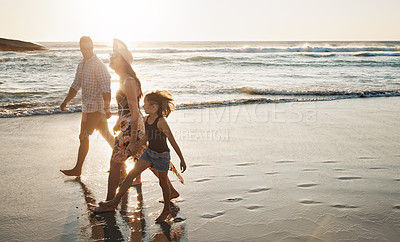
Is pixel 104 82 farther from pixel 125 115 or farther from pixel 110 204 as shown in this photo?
pixel 110 204

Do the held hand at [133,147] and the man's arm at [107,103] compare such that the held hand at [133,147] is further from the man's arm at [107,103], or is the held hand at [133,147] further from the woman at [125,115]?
the man's arm at [107,103]

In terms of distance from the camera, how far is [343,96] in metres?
12.2

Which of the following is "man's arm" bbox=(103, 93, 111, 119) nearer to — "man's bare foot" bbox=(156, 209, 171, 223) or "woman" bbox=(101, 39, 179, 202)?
"woman" bbox=(101, 39, 179, 202)

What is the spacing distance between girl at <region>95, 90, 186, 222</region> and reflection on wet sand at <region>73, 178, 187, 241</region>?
107 millimetres

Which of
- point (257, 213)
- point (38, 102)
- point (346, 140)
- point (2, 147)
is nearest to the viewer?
point (257, 213)

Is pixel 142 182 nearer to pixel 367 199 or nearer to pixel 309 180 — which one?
pixel 309 180

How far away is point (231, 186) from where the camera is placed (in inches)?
165

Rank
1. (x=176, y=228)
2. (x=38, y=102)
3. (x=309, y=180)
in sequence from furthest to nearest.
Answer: (x=38, y=102) < (x=309, y=180) < (x=176, y=228)

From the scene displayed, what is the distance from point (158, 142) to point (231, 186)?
1.27 m

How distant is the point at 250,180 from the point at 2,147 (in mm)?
4156

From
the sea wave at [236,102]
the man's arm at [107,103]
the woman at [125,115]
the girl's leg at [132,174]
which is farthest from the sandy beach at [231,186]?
the sea wave at [236,102]

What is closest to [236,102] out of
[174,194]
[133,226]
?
[174,194]

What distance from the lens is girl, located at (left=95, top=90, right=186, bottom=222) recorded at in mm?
3273

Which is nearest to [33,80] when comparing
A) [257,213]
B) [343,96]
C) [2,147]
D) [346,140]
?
[2,147]
